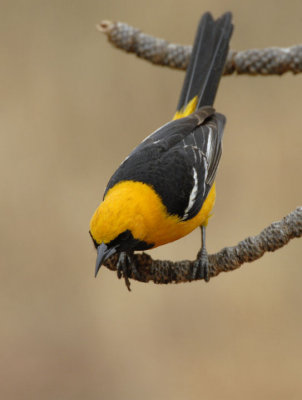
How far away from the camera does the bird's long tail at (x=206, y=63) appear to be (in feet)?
12.5

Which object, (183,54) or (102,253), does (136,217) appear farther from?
(183,54)

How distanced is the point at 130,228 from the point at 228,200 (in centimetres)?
270

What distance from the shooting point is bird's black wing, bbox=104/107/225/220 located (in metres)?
3.29

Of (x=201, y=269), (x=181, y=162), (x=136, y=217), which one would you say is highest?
(x=181, y=162)

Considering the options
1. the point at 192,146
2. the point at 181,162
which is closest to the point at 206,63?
A: the point at 192,146

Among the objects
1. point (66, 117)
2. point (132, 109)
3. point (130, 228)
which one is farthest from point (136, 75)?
point (130, 228)

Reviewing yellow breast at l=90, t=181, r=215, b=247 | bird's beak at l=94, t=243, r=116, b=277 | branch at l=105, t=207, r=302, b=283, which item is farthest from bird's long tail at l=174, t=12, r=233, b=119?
bird's beak at l=94, t=243, r=116, b=277

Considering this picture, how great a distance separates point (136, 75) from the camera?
5.52 meters

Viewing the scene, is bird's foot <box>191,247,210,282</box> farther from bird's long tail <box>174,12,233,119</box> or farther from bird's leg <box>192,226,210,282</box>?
bird's long tail <box>174,12,233,119</box>

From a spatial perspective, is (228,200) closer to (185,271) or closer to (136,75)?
(136,75)

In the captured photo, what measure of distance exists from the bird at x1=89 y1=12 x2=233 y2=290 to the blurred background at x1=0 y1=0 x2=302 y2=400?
1.59 metres

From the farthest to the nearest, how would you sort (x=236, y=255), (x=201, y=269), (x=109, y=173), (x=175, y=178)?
1. (x=109, y=173)
2. (x=175, y=178)
3. (x=201, y=269)
4. (x=236, y=255)

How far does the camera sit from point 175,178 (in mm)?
3383

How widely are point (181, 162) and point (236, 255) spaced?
72cm
